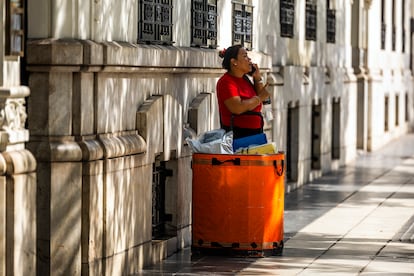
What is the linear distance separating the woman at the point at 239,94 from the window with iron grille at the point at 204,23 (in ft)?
4.57

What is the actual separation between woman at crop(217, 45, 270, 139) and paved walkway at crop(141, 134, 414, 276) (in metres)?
1.31

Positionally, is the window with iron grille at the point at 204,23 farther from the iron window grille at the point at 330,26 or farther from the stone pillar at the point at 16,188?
the iron window grille at the point at 330,26

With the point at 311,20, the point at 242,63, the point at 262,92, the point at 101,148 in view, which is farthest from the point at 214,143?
the point at 311,20

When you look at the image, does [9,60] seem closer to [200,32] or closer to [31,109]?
[31,109]

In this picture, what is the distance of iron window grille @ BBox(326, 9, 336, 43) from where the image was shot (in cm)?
2564

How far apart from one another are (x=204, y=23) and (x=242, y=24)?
2.25m

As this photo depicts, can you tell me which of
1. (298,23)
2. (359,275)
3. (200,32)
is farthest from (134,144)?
(298,23)

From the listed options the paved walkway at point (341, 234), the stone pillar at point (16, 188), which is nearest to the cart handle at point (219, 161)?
the paved walkway at point (341, 234)

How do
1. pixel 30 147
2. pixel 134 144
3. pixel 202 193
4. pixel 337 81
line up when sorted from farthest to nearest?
pixel 337 81 → pixel 202 193 → pixel 134 144 → pixel 30 147

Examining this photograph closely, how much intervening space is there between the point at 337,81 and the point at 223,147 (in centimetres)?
1279

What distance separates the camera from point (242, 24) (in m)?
18.0

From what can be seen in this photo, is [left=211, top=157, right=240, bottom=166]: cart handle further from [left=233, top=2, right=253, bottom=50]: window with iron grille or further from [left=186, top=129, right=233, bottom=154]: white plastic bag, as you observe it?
[left=233, top=2, right=253, bottom=50]: window with iron grille

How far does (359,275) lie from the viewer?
12688mm

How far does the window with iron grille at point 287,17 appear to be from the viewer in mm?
21539
